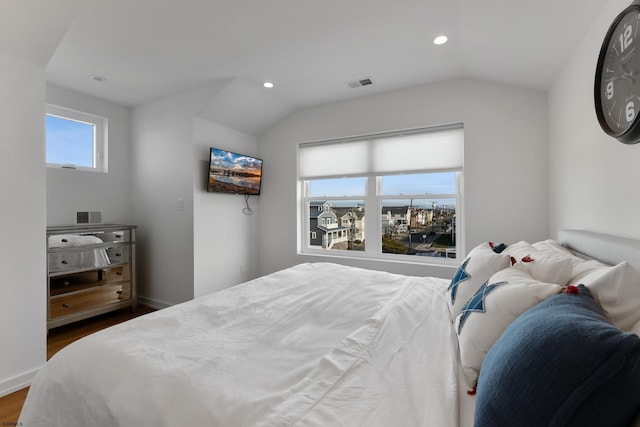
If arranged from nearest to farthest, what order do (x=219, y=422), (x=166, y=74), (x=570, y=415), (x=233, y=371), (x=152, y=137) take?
(x=570, y=415)
(x=219, y=422)
(x=233, y=371)
(x=166, y=74)
(x=152, y=137)

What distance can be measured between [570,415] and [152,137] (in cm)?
419

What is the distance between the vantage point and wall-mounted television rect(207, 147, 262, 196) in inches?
132

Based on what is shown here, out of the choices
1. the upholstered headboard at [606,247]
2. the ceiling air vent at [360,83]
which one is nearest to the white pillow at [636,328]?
the upholstered headboard at [606,247]

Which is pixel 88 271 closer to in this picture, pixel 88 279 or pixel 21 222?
pixel 88 279

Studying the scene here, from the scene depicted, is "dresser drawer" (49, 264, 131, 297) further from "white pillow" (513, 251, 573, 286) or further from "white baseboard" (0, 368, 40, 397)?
"white pillow" (513, 251, 573, 286)

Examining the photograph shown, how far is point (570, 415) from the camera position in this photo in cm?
52

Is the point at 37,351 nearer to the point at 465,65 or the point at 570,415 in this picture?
the point at 570,415

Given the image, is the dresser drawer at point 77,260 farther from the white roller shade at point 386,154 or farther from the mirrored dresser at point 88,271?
the white roller shade at point 386,154

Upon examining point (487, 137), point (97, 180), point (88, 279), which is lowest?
point (88, 279)

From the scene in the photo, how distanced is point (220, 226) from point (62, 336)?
5.99 ft

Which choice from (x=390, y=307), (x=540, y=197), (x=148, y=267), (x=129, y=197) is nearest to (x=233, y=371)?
(x=390, y=307)

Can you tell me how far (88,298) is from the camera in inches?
119

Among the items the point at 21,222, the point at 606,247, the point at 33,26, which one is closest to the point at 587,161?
the point at 606,247

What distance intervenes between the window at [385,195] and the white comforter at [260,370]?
1.84 meters
